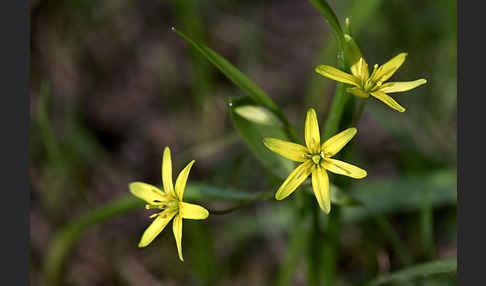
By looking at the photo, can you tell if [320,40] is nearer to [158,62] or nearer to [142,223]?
[158,62]

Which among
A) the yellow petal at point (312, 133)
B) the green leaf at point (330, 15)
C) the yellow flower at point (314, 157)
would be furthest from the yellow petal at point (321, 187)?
the green leaf at point (330, 15)

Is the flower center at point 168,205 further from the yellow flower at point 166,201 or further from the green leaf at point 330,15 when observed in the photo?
the green leaf at point 330,15

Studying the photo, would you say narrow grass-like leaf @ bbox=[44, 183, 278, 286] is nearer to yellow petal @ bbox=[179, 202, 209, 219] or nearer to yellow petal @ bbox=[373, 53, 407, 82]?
yellow petal @ bbox=[179, 202, 209, 219]

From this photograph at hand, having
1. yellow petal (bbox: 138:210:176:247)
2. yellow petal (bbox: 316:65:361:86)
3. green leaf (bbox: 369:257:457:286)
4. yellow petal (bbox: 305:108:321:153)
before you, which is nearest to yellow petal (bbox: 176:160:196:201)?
yellow petal (bbox: 138:210:176:247)

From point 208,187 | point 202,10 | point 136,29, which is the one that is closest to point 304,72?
point 202,10

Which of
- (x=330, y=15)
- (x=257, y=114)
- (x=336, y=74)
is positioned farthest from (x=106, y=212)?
(x=330, y=15)

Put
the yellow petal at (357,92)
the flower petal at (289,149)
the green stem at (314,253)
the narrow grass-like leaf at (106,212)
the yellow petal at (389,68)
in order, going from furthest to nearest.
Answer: the green stem at (314,253)
the narrow grass-like leaf at (106,212)
the yellow petal at (389,68)
the flower petal at (289,149)
the yellow petal at (357,92)

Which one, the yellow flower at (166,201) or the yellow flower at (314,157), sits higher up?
the yellow flower at (314,157)
